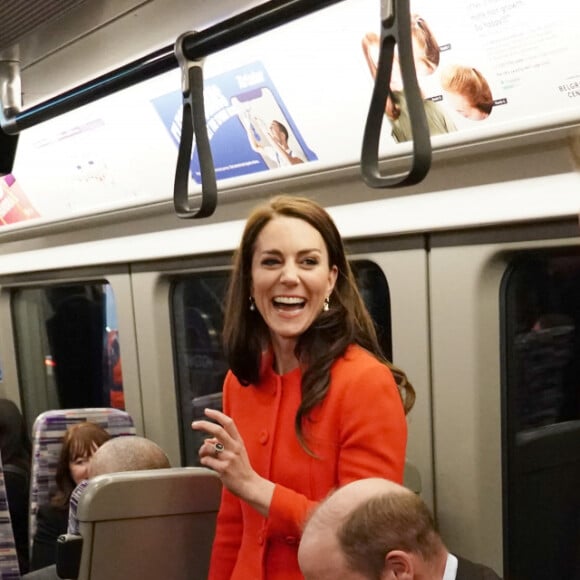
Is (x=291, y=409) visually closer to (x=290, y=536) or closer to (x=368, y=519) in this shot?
(x=290, y=536)

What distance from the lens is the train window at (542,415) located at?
1.99m

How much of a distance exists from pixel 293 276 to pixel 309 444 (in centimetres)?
34

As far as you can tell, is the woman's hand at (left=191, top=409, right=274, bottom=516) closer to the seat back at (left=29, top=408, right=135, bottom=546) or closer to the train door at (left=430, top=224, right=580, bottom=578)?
the train door at (left=430, top=224, right=580, bottom=578)

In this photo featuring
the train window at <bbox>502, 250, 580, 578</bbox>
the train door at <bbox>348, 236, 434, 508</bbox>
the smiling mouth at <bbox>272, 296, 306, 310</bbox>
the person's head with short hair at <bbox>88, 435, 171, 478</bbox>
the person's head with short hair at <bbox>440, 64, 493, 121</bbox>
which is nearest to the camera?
the smiling mouth at <bbox>272, 296, 306, 310</bbox>

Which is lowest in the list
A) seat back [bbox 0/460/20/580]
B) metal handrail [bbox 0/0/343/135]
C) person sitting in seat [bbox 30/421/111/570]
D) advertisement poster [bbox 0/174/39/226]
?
person sitting in seat [bbox 30/421/111/570]

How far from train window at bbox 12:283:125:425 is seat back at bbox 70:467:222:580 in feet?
6.55

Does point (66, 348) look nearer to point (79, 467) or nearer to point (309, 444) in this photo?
point (79, 467)

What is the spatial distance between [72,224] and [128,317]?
54 centimetres

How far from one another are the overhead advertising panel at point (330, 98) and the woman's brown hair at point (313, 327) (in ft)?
1.23

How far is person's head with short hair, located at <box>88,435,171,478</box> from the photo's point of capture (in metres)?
2.77

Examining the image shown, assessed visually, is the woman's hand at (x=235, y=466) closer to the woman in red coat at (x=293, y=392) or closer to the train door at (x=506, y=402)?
the woman in red coat at (x=293, y=392)

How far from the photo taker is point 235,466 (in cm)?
165

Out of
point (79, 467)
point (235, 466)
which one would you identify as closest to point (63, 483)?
point (79, 467)

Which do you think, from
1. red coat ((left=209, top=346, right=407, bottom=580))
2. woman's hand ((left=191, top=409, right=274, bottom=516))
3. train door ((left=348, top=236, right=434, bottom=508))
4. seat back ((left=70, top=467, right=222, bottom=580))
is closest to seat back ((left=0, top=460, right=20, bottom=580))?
seat back ((left=70, top=467, right=222, bottom=580))
